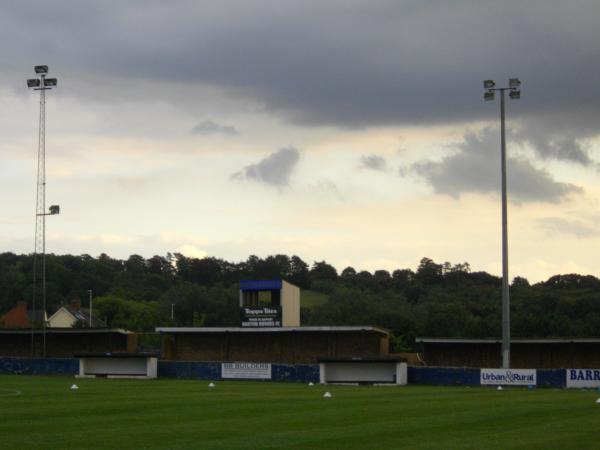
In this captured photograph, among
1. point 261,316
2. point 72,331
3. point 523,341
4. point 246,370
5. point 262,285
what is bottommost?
point 246,370

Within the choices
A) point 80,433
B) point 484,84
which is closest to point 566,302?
point 484,84

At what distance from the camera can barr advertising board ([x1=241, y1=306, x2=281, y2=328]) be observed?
83812mm

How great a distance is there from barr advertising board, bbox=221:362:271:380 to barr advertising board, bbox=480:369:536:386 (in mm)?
17683

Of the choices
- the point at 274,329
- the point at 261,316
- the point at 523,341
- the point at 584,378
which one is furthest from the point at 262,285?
the point at 584,378

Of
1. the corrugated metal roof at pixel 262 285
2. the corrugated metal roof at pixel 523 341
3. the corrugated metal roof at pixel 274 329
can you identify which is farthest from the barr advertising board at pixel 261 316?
the corrugated metal roof at pixel 523 341

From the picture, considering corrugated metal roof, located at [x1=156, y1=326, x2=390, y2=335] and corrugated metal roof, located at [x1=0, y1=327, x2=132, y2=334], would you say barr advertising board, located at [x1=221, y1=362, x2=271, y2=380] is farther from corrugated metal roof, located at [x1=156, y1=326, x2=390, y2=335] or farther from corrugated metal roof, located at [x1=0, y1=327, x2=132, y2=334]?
corrugated metal roof, located at [x1=0, y1=327, x2=132, y2=334]

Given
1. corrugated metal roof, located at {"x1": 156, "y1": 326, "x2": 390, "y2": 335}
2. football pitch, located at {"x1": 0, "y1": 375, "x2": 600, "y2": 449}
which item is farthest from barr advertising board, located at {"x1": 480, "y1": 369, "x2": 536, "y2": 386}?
corrugated metal roof, located at {"x1": 156, "y1": 326, "x2": 390, "y2": 335}

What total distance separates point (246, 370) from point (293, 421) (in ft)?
145

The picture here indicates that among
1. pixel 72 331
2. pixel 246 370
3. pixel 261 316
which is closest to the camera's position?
pixel 246 370

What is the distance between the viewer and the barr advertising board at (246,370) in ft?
252

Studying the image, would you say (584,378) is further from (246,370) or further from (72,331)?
(72,331)

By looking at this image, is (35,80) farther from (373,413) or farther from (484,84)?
(373,413)

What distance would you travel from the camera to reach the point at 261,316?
3314 inches

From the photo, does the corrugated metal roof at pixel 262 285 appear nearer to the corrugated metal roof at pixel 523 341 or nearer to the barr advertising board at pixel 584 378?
the corrugated metal roof at pixel 523 341
